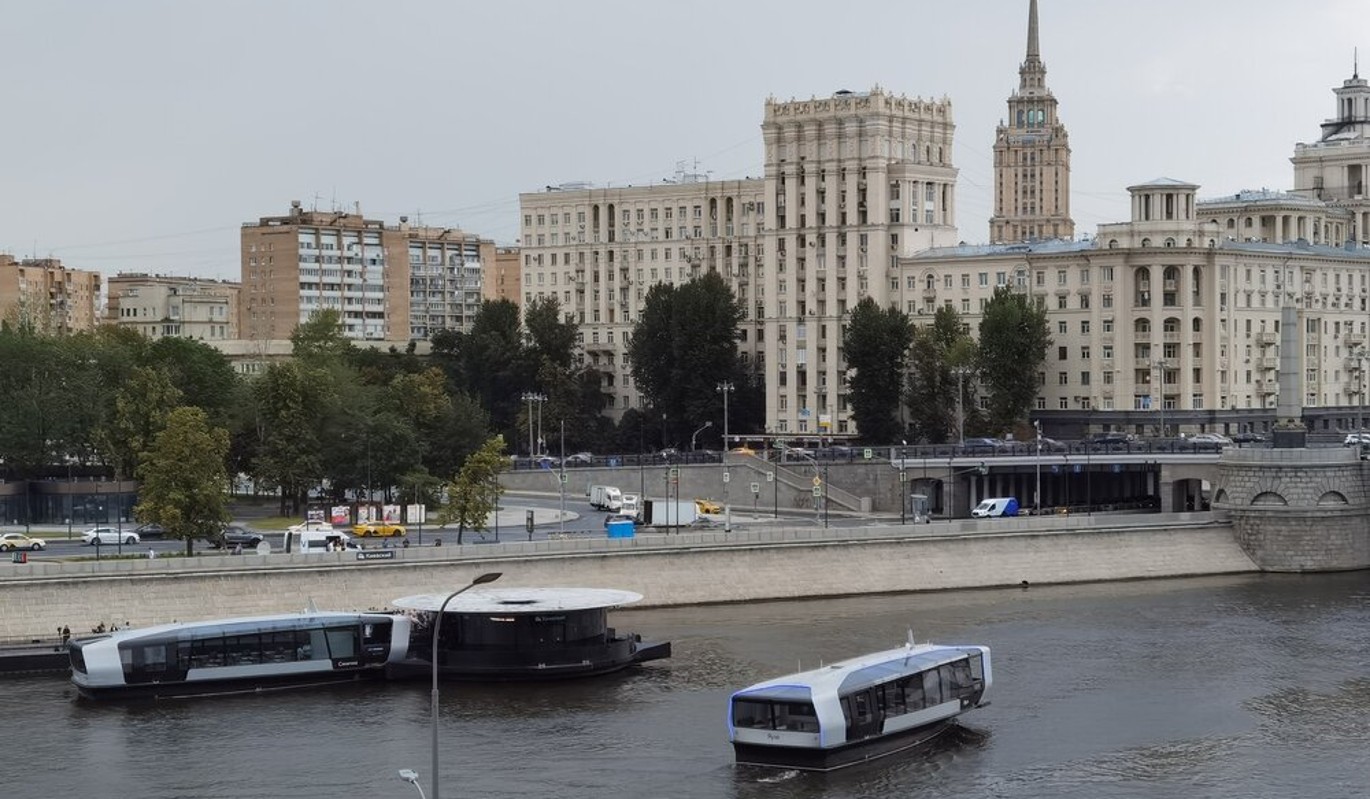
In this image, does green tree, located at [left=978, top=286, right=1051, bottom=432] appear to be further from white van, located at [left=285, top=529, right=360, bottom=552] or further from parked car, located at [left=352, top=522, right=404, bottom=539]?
white van, located at [left=285, top=529, right=360, bottom=552]

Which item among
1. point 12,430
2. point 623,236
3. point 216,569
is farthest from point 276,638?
point 623,236

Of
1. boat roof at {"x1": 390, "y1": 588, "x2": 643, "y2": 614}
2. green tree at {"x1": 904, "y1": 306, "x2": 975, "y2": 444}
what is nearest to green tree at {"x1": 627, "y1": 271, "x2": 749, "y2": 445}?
green tree at {"x1": 904, "y1": 306, "x2": 975, "y2": 444}

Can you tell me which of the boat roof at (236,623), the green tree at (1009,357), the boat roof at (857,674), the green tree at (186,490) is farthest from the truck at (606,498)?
the boat roof at (857,674)

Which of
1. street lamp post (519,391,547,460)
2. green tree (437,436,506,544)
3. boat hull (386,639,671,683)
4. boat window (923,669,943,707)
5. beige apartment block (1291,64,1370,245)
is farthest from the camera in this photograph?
beige apartment block (1291,64,1370,245)

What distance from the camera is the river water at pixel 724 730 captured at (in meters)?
57.5

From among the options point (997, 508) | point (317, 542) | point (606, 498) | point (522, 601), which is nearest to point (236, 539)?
point (317, 542)

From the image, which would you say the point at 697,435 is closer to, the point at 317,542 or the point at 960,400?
the point at 960,400

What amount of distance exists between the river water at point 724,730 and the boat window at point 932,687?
1.35 m

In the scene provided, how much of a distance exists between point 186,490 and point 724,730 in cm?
3492

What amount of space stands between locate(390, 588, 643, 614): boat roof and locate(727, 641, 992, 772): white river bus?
12.3m

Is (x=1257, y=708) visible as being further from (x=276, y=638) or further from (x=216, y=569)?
(x=216, y=569)

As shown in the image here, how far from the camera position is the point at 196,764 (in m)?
59.7

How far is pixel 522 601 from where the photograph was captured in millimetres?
73438

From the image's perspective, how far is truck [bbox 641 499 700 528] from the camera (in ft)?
332
